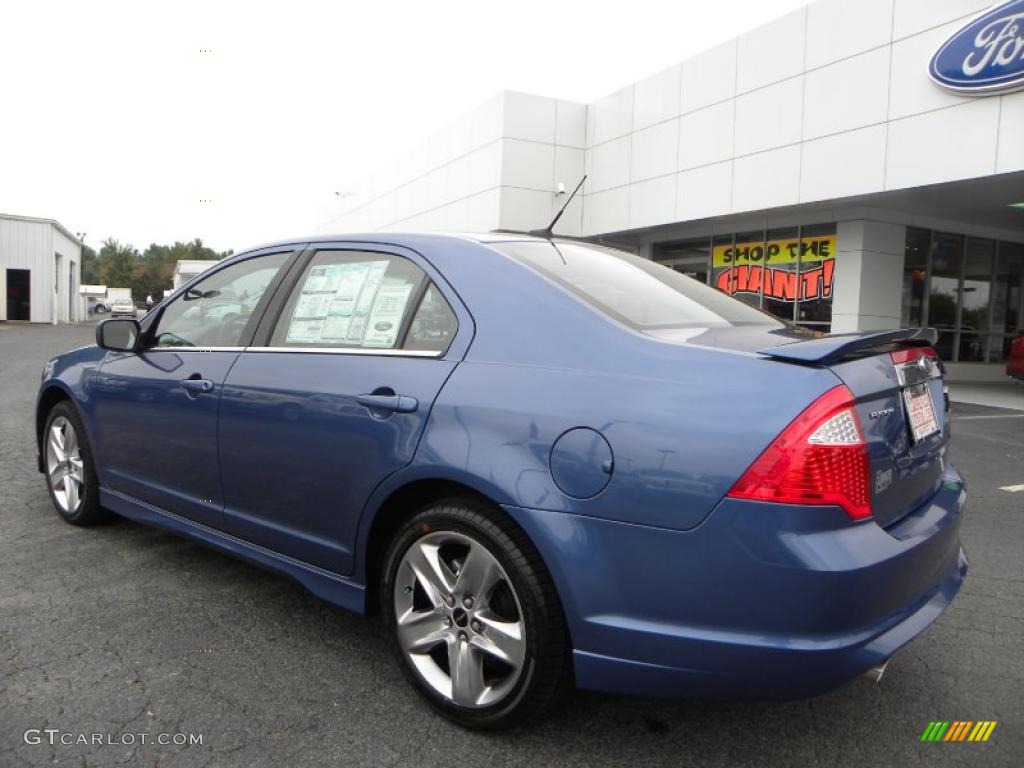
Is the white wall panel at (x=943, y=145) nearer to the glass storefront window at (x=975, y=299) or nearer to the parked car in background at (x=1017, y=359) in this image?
the parked car in background at (x=1017, y=359)

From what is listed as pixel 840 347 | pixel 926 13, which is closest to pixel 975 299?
Result: pixel 926 13

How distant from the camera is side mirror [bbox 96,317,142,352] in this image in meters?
3.75

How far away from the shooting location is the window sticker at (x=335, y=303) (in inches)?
114

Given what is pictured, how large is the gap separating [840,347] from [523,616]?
114 cm

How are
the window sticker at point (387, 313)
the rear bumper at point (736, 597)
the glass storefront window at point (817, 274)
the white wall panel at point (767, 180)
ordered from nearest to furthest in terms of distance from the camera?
the rear bumper at point (736, 597) < the window sticker at point (387, 313) < the white wall panel at point (767, 180) < the glass storefront window at point (817, 274)

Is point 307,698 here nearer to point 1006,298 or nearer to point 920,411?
point 920,411

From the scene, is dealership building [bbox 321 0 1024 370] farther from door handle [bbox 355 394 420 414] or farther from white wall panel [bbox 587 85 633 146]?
door handle [bbox 355 394 420 414]

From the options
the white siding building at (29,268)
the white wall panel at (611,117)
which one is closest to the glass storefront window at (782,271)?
the white wall panel at (611,117)

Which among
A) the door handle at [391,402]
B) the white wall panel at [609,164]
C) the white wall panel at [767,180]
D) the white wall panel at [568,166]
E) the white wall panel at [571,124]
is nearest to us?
the door handle at [391,402]

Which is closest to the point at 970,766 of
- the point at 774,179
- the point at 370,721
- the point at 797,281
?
the point at 370,721

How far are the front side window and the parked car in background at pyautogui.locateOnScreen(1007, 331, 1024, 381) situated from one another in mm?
14446

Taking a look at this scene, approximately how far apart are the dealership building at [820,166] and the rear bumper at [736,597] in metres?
8.52

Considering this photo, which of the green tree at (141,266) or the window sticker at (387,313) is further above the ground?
the green tree at (141,266)

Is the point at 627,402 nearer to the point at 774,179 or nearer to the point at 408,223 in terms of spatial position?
the point at 774,179
